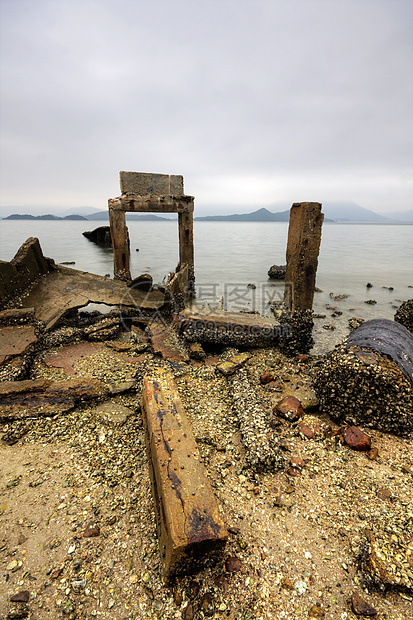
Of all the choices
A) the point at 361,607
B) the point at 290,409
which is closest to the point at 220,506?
the point at 361,607

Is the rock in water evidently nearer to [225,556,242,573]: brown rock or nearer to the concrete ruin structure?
[225,556,242,573]: brown rock

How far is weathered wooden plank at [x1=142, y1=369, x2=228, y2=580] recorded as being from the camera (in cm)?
186

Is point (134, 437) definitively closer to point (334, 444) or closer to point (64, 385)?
point (64, 385)

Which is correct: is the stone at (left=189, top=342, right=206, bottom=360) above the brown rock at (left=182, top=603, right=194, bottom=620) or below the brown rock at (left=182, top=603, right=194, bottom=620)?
above

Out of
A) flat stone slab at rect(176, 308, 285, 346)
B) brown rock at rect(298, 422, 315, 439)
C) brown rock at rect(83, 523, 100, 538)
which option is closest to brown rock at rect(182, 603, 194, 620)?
brown rock at rect(83, 523, 100, 538)

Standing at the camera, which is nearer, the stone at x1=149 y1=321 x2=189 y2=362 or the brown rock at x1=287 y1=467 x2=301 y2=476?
the brown rock at x1=287 y1=467 x2=301 y2=476

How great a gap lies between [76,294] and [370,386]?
6719mm

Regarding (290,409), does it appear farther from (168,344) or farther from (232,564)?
(168,344)

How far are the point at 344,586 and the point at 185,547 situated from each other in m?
1.18

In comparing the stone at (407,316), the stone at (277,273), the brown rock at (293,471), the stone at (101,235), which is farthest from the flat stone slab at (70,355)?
the stone at (101,235)

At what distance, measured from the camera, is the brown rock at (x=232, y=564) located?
2068mm

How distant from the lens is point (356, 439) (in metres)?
3.23

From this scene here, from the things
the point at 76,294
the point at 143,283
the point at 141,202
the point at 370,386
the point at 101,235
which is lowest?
the point at 370,386

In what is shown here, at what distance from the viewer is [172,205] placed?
10.1 m
